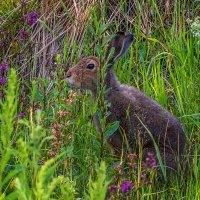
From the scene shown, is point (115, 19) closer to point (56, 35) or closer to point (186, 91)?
point (56, 35)

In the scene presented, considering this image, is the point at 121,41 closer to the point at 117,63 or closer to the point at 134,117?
the point at 134,117

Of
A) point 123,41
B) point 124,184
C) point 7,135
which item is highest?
point 123,41

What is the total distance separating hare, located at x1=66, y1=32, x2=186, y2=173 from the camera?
5359 mm

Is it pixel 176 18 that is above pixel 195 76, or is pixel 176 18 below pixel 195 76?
above

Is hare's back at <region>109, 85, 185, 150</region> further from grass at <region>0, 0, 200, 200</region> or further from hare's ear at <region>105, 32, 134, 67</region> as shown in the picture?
hare's ear at <region>105, 32, 134, 67</region>

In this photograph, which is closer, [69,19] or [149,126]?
[149,126]

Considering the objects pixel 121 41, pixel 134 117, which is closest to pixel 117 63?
pixel 121 41

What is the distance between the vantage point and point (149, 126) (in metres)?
5.48

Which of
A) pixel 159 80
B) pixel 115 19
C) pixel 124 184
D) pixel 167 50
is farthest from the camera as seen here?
pixel 115 19

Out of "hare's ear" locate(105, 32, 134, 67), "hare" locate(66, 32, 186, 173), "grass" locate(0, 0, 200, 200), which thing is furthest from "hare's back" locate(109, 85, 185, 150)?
"hare's ear" locate(105, 32, 134, 67)

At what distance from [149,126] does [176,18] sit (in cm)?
171

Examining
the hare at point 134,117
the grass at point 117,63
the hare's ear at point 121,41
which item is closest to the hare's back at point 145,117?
the hare at point 134,117

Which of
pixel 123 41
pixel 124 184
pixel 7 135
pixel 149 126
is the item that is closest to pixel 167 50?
pixel 123 41

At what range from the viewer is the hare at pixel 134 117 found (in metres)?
5.36
